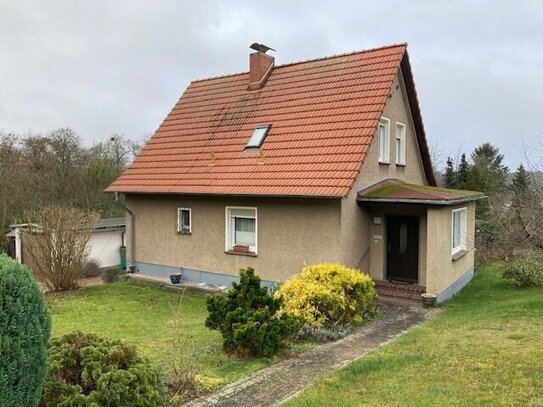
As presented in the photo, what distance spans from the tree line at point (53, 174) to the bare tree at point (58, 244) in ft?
17.9

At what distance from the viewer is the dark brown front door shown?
13.8 meters

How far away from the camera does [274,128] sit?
50.6ft

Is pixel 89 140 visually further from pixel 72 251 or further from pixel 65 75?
pixel 72 251

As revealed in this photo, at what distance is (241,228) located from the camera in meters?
14.9

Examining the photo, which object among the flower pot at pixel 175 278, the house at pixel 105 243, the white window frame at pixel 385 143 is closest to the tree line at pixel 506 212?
the white window frame at pixel 385 143

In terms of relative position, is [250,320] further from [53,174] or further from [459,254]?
[53,174]

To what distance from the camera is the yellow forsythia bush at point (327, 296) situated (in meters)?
9.38

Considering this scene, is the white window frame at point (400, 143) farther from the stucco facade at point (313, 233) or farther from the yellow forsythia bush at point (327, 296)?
the yellow forsythia bush at point (327, 296)

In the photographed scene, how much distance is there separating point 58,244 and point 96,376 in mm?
11406

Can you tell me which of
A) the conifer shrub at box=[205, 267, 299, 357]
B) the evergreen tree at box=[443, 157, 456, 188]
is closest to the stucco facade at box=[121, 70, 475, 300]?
the conifer shrub at box=[205, 267, 299, 357]

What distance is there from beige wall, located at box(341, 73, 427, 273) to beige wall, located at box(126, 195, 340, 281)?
412 mm

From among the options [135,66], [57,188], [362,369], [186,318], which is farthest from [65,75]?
[362,369]

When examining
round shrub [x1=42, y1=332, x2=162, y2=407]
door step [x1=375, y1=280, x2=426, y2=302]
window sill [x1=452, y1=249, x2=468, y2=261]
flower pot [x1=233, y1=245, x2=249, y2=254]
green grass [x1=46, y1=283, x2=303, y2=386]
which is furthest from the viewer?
flower pot [x1=233, y1=245, x2=249, y2=254]

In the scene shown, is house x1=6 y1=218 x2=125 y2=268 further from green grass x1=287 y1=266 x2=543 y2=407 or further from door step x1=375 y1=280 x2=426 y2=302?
green grass x1=287 y1=266 x2=543 y2=407
